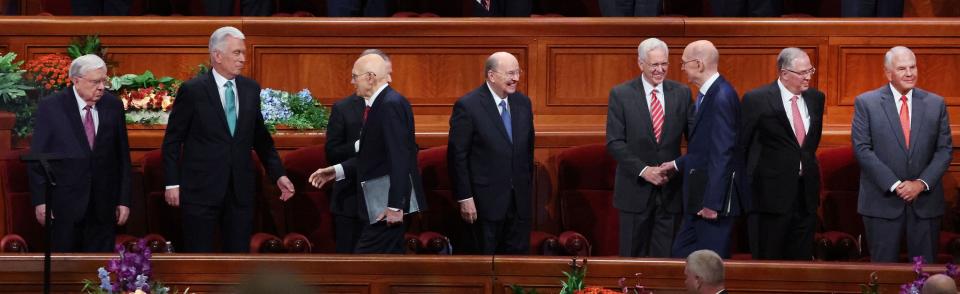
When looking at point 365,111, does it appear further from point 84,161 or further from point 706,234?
point 706,234

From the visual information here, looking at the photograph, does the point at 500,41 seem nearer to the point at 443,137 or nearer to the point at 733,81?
the point at 443,137

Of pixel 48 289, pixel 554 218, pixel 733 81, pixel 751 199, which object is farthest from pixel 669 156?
pixel 48 289

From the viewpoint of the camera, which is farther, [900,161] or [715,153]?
[900,161]

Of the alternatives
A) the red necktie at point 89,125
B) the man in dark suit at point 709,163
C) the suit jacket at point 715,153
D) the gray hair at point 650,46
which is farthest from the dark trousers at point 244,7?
the suit jacket at point 715,153

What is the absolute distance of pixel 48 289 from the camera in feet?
12.9

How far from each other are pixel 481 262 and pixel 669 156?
1.33m

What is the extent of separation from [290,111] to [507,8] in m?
1.36

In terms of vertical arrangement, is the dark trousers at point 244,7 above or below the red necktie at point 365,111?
above

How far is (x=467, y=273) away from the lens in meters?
4.36

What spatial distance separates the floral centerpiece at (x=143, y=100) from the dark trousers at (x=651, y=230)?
2.20m

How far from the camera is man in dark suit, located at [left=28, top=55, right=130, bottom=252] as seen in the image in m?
5.07

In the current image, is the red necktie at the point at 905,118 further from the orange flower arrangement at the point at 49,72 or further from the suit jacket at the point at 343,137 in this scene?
the orange flower arrangement at the point at 49,72

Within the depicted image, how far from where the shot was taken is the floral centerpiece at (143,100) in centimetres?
619

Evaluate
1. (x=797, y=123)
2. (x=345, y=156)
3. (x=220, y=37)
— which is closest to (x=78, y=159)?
(x=220, y=37)
